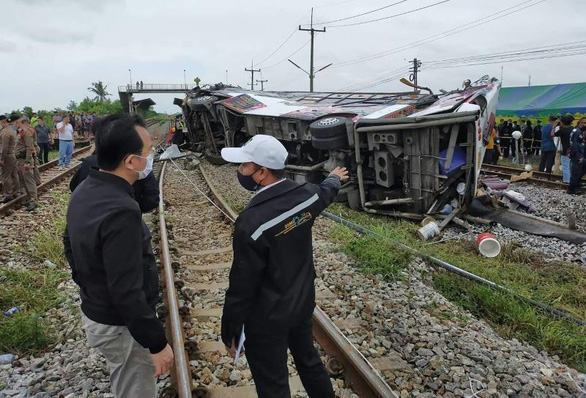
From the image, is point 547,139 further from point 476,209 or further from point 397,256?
point 397,256

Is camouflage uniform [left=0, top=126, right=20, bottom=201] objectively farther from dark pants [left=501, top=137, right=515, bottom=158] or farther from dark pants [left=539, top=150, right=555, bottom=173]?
dark pants [left=501, top=137, right=515, bottom=158]

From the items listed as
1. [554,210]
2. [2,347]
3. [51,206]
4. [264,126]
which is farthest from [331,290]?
[264,126]

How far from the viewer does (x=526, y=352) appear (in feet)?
11.0

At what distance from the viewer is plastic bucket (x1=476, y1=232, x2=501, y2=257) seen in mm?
5734

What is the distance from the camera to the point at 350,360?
2.94 meters

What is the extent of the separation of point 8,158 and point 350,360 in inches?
317

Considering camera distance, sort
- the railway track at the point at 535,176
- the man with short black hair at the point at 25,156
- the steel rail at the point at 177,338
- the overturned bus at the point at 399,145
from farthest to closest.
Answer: the railway track at the point at 535,176 < the man with short black hair at the point at 25,156 < the overturned bus at the point at 399,145 < the steel rail at the point at 177,338

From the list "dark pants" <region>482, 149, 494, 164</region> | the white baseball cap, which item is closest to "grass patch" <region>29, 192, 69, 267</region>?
the white baseball cap

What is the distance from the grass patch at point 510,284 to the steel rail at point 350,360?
1415mm

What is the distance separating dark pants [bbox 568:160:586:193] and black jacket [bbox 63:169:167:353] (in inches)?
387

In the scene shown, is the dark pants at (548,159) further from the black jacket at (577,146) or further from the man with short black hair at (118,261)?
the man with short black hair at (118,261)

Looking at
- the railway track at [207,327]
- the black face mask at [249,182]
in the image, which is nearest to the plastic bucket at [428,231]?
the railway track at [207,327]

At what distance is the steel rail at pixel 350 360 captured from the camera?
8.77 ft

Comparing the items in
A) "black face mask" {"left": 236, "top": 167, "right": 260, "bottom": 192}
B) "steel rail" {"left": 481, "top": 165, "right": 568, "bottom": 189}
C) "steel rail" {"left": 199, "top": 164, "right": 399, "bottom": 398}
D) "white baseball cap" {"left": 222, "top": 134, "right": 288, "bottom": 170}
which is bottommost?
"steel rail" {"left": 199, "top": 164, "right": 399, "bottom": 398}
